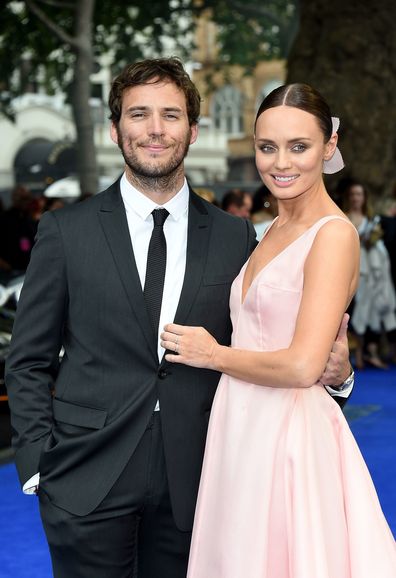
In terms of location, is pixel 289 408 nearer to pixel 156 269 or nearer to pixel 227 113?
pixel 156 269

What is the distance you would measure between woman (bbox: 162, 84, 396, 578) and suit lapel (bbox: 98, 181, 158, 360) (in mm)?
151

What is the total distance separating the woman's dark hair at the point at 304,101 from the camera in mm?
3166

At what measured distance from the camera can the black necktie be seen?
132 inches

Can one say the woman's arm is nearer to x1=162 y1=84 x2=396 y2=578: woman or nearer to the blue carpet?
x1=162 y1=84 x2=396 y2=578: woman

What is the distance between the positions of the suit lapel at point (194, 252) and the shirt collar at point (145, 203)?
4 cm

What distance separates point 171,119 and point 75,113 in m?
17.5

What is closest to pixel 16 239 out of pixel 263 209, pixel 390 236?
pixel 390 236

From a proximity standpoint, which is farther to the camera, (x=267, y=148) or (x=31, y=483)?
(x=31, y=483)

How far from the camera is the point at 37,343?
11.2ft

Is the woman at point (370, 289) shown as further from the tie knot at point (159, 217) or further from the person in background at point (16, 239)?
the tie knot at point (159, 217)

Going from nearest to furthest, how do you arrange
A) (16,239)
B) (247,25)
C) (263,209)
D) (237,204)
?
(263,209), (237,204), (16,239), (247,25)

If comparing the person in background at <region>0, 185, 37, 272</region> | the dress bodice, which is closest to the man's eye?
the dress bodice

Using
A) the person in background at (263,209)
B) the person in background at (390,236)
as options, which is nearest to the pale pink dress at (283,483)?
the person in background at (263,209)

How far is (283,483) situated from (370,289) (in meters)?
9.49
